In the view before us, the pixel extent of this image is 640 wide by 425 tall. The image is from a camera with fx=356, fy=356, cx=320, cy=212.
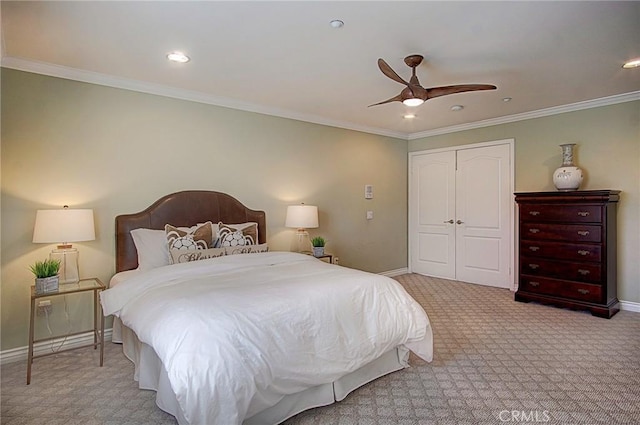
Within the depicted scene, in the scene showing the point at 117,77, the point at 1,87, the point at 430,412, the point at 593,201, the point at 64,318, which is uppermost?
the point at 117,77

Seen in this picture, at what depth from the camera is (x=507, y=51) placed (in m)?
2.80

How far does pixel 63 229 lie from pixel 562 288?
4.99m

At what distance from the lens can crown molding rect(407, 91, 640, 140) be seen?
402 cm

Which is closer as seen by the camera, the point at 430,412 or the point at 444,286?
the point at 430,412

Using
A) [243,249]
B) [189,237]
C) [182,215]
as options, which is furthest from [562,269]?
[182,215]

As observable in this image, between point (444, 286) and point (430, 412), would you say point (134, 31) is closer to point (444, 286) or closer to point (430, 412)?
point (430, 412)

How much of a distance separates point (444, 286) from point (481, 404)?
3.16m

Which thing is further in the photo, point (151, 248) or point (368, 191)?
point (368, 191)

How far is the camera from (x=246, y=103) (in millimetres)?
4113

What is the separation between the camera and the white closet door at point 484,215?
5039 millimetres

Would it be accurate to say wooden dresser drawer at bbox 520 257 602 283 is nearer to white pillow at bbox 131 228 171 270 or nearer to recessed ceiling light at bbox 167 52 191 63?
white pillow at bbox 131 228 171 270

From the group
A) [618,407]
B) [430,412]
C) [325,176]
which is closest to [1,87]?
[325,176]

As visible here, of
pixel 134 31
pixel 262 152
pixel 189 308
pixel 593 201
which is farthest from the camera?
pixel 262 152

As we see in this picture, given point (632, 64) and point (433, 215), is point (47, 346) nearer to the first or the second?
point (433, 215)
